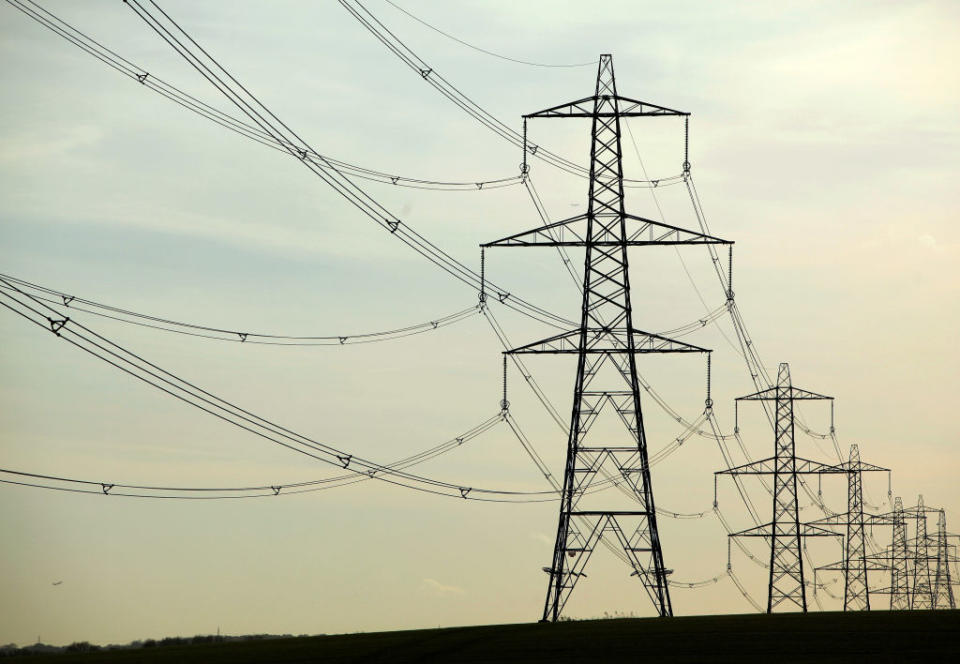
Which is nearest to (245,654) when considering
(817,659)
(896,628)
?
(817,659)

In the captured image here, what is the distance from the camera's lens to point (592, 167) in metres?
58.2

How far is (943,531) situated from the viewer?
134 m

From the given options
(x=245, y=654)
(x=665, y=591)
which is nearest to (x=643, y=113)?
(x=665, y=591)

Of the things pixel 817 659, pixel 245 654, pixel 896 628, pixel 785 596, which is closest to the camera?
pixel 817 659

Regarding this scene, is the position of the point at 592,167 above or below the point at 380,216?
above

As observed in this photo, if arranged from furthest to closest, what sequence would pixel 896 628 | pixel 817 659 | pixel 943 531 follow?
pixel 943 531
pixel 896 628
pixel 817 659

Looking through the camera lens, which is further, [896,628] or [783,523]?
[783,523]

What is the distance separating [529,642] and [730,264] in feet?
75.4

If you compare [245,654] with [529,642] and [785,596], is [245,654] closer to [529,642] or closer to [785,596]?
[529,642]

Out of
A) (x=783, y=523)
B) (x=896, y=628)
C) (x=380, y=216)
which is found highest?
(x=783, y=523)

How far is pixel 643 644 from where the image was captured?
38250mm

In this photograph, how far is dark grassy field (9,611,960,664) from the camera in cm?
3478

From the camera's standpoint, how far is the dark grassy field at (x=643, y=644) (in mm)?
34781

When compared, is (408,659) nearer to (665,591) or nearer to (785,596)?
(665,591)
